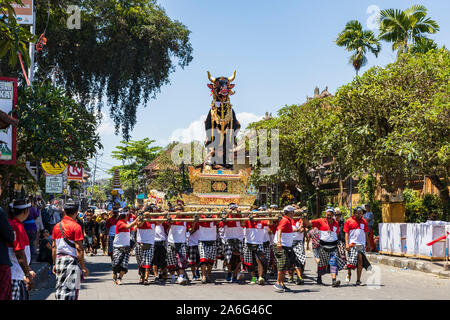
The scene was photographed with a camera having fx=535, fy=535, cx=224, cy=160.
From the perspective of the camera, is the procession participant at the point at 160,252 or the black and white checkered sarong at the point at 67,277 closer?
the black and white checkered sarong at the point at 67,277

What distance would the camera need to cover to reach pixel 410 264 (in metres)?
16.8

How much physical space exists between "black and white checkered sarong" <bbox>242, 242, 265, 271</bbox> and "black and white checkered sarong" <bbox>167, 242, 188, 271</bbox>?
1487 millimetres

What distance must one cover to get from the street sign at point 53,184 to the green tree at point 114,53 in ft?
20.9

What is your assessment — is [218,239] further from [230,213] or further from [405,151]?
[405,151]

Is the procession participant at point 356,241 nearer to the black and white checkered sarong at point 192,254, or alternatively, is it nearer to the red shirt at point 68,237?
the black and white checkered sarong at point 192,254

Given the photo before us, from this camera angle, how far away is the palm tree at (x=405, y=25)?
27.7 m

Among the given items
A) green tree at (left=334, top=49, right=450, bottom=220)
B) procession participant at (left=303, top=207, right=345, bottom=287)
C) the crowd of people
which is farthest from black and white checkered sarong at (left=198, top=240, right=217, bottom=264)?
green tree at (left=334, top=49, right=450, bottom=220)

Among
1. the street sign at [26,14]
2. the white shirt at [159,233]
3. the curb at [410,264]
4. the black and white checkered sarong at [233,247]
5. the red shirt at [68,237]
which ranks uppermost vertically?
the street sign at [26,14]

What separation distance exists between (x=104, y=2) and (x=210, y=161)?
1359 cm

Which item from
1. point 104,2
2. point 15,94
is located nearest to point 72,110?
point 15,94

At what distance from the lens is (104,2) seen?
25.9m

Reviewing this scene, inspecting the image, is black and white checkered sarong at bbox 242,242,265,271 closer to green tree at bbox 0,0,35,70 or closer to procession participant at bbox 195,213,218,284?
procession participant at bbox 195,213,218,284

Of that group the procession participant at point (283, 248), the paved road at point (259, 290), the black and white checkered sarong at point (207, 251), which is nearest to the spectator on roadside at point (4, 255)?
the paved road at point (259, 290)

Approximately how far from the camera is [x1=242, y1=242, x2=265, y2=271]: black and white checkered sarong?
1302 cm
